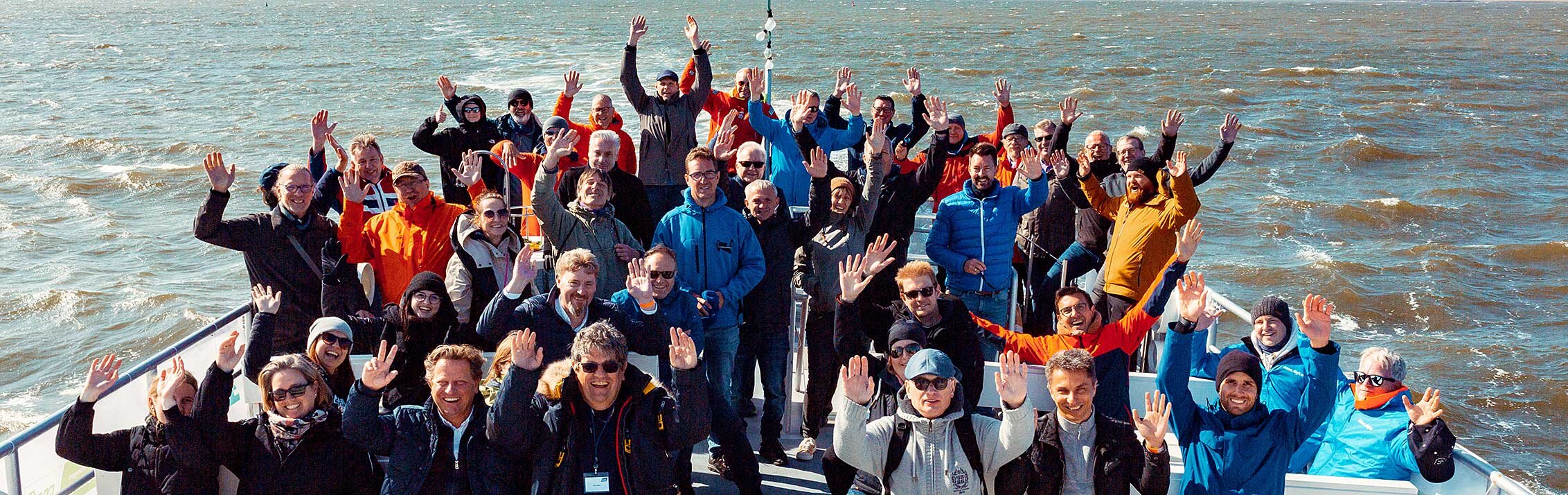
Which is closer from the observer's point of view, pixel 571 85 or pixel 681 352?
pixel 681 352

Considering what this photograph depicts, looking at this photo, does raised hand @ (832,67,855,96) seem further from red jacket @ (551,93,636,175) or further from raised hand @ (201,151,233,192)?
raised hand @ (201,151,233,192)

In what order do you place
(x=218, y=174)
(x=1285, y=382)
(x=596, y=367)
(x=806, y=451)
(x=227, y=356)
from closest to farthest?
1. (x=596, y=367)
2. (x=227, y=356)
3. (x=1285, y=382)
4. (x=218, y=174)
5. (x=806, y=451)

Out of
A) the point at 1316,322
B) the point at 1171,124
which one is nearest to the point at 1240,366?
the point at 1316,322

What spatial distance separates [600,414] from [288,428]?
1177 millimetres

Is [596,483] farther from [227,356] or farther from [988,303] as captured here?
[988,303]

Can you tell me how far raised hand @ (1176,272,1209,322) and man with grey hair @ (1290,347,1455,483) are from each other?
4.13ft

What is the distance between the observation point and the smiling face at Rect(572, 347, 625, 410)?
4594 millimetres

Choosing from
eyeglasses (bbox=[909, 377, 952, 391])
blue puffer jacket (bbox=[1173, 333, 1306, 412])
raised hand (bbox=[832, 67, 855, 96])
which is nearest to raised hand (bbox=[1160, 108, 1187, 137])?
raised hand (bbox=[832, 67, 855, 96])

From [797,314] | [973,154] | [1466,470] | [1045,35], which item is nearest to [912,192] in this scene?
[973,154]

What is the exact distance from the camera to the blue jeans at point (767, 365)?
6.62 meters

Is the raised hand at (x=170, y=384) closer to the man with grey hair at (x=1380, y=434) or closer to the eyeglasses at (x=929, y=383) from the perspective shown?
the eyeglasses at (x=929, y=383)

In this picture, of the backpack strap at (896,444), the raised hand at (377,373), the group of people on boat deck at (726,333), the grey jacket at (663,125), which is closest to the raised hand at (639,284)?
the group of people on boat deck at (726,333)

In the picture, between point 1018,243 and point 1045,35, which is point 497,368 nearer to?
point 1018,243

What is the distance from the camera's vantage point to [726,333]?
6.37 meters
